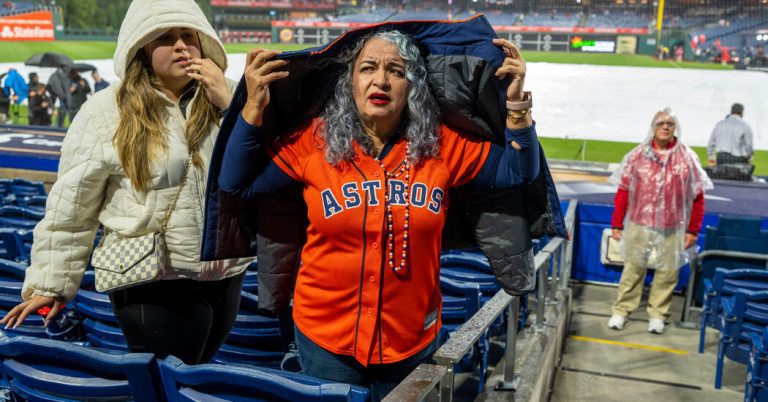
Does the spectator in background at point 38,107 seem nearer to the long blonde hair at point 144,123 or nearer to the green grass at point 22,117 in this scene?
the green grass at point 22,117

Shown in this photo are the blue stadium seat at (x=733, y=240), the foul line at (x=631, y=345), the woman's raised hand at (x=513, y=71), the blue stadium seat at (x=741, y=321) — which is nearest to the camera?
the woman's raised hand at (x=513, y=71)

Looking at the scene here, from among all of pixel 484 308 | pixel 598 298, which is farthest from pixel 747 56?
pixel 484 308

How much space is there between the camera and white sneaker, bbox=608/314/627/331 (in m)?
5.42

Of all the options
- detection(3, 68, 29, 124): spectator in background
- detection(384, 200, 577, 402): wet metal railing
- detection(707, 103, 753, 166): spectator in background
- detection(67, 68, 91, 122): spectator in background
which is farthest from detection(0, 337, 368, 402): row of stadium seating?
detection(3, 68, 29, 124): spectator in background

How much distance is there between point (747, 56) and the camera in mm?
11719

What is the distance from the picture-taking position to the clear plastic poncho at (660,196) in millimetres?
5039

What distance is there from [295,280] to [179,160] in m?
0.45

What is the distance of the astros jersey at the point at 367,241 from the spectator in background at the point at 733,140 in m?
8.25

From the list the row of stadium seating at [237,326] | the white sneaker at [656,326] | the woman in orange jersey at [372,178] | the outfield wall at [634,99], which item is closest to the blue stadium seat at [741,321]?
the white sneaker at [656,326]

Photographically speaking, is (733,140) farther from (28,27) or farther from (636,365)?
(28,27)

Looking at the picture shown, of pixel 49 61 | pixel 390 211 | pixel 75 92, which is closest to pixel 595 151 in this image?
pixel 75 92

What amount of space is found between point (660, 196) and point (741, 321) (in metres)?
1.37

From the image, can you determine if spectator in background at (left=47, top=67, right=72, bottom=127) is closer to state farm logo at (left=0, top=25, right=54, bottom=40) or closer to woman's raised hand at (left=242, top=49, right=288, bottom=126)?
state farm logo at (left=0, top=25, right=54, bottom=40)

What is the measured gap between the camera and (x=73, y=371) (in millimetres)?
1793
